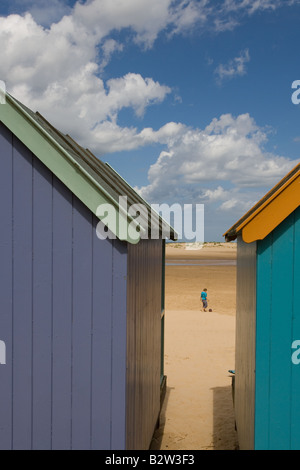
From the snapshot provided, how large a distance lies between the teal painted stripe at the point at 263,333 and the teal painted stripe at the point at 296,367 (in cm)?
28

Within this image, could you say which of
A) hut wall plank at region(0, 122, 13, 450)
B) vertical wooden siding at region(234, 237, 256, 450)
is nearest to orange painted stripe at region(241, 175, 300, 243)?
vertical wooden siding at region(234, 237, 256, 450)

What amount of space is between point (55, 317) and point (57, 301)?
6.9 inches

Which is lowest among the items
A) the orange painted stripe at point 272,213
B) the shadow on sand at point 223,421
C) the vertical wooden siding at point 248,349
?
the shadow on sand at point 223,421

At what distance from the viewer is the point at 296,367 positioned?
4.62 m

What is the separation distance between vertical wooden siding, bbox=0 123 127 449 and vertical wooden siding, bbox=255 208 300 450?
5.59 ft

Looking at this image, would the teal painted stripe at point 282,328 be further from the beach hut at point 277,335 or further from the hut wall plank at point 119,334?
the hut wall plank at point 119,334

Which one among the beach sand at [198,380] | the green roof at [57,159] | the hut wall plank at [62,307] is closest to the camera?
the green roof at [57,159]

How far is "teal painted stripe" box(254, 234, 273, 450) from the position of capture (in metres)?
4.64

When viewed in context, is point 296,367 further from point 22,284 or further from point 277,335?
point 22,284

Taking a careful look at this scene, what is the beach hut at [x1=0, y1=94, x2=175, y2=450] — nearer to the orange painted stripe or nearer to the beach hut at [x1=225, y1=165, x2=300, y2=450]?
the orange painted stripe

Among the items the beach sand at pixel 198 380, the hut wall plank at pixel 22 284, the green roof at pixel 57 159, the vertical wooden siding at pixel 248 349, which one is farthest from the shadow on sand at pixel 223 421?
the green roof at pixel 57 159

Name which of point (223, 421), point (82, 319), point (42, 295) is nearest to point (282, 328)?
point (82, 319)

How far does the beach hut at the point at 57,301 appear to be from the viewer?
13.4 feet
